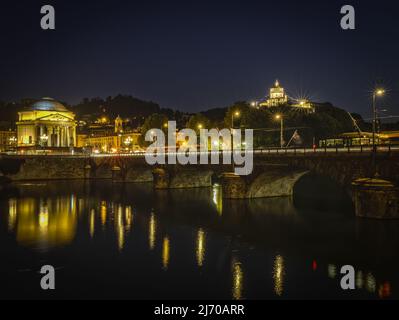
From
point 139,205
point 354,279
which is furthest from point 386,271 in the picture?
point 139,205

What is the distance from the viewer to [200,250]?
30656 mm

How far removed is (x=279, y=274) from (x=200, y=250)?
297 inches

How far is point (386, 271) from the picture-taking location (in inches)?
965

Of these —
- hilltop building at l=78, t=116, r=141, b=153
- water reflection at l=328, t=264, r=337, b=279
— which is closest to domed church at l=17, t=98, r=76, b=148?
hilltop building at l=78, t=116, r=141, b=153

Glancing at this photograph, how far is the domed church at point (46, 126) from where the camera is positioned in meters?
152

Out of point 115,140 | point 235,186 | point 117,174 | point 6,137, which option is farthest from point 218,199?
point 6,137

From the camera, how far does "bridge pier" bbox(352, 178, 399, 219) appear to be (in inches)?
1364

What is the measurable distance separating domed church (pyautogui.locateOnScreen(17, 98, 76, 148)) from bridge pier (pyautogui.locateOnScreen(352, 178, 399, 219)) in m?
128

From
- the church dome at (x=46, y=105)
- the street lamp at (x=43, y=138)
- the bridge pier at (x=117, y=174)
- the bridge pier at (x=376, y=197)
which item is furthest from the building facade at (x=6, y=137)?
the bridge pier at (x=376, y=197)

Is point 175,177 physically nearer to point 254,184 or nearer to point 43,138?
point 254,184

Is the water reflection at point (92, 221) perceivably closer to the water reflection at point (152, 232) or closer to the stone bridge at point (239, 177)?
the water reflection at point (152, 232)

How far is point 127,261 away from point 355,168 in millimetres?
22478

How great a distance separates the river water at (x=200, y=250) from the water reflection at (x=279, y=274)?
0.05 metres

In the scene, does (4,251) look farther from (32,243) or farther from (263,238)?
(263,238)
